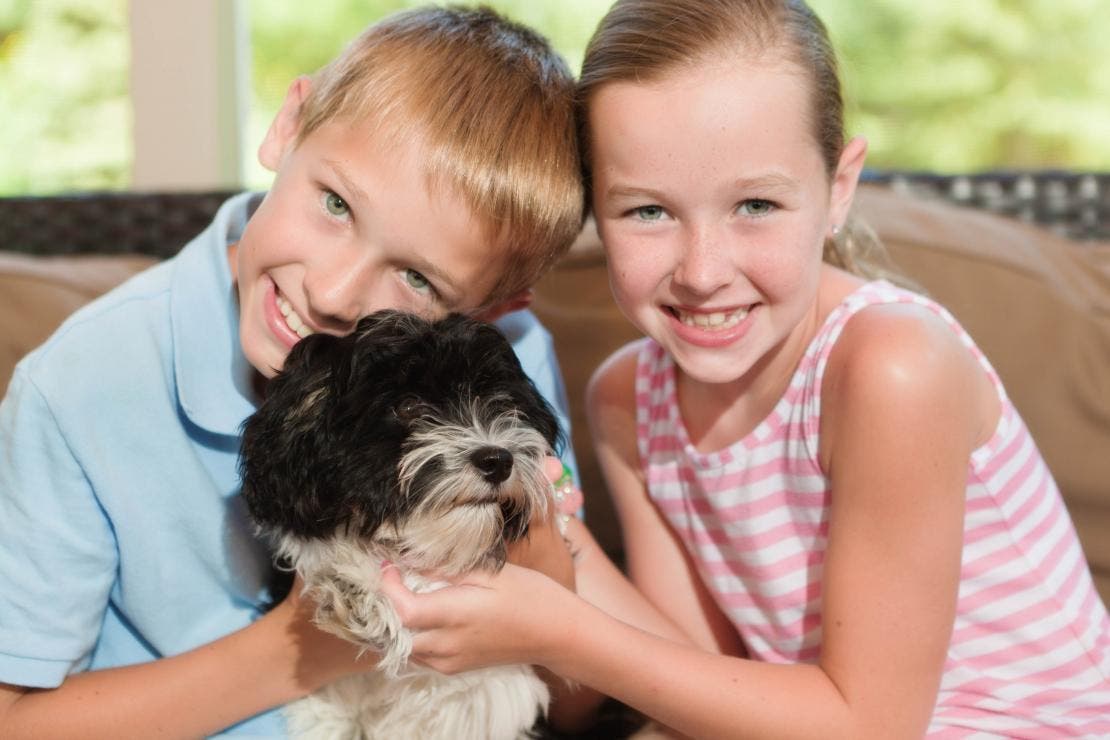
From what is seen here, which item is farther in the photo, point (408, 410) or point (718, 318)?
point (718, 318)

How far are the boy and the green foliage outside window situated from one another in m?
1.78

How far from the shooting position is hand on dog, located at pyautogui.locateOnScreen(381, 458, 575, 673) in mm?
1942

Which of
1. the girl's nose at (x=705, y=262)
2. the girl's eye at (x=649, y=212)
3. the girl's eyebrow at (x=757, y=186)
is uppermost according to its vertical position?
the girl's eyebrow at (x=757, y=186)

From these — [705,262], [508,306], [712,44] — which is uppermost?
[712,44]

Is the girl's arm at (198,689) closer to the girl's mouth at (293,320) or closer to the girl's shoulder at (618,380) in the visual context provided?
the girl's mouth at (293,320)

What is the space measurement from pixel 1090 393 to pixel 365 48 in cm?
195

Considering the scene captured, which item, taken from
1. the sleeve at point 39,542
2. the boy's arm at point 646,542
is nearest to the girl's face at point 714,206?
the boy's arm at point 646,542

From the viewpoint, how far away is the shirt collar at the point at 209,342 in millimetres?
2236

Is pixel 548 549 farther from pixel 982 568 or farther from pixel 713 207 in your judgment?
pixel 982 568

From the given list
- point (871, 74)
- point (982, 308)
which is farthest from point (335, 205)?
point (871, 74)

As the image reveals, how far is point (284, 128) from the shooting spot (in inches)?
92.4

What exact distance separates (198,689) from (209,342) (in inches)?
26.0

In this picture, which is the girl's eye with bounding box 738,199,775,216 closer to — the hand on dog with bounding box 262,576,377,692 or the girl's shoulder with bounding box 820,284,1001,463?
the girl's shoulder with bounding box 820,284,1001,463

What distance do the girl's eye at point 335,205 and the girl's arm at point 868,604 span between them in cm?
77
